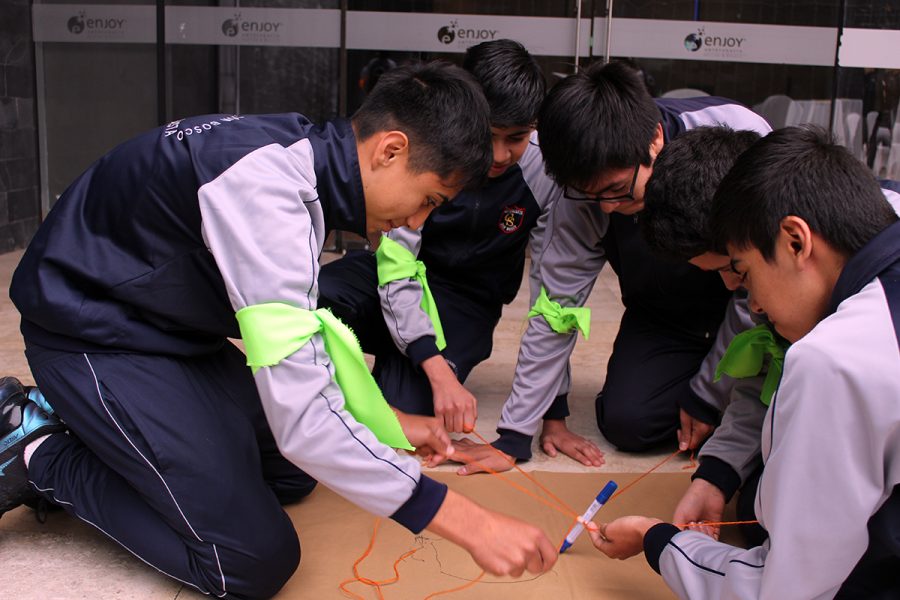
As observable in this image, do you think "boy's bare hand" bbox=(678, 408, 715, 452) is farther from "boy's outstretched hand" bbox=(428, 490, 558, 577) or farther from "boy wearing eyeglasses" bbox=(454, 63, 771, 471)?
"boy's outstretched hand" bbox=(428, 490, 558, 577)

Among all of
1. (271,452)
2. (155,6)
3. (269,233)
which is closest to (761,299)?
(269,233)

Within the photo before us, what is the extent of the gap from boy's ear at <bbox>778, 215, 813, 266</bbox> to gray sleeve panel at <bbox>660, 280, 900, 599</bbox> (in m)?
0.10

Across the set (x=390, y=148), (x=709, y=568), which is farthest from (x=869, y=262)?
(x=390, y=148)

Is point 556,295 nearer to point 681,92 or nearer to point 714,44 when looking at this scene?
point 681,92

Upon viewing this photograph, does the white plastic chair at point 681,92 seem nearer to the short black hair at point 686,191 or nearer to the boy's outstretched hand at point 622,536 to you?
the short black hair at point 686,191

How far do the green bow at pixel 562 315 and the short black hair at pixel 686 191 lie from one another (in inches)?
17.7

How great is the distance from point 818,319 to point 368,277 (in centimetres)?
147

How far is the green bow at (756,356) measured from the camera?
1.87 m

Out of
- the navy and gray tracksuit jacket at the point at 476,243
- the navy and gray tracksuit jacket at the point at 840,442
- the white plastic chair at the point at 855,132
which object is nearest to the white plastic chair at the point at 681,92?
the white plastic chair at the point at 855,132

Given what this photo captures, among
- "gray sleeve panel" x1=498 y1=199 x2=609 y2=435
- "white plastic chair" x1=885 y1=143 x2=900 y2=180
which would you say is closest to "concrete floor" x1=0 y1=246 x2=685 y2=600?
"gray sleeve panel" x1=498 y1=199 x2=609 y2=435

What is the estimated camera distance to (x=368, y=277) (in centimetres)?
261

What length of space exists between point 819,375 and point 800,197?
28 centimetres

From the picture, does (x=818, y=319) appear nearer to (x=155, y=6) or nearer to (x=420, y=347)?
(x=420, y=347)

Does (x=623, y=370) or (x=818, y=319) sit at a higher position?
(x=818, y=319)
